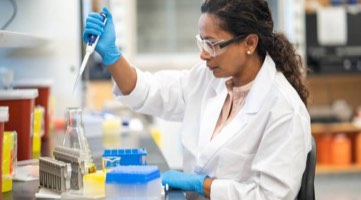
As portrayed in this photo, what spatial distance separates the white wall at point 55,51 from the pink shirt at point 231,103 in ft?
4.25

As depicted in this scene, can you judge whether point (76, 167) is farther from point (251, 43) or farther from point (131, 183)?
point (251, 43)

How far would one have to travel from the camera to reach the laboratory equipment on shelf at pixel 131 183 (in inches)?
45.3

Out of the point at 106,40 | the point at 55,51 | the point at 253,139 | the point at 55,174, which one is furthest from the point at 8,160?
the point at 55,51

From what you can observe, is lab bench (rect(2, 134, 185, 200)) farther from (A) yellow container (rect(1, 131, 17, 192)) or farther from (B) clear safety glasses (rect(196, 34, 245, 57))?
(B) clear safety glasses (rect(196, 34, 245, 57))

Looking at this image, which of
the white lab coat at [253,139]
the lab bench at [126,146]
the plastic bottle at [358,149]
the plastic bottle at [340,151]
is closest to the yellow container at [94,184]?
the lab bench at [126,146]

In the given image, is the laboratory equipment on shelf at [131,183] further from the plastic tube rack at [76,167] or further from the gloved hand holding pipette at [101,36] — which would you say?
the gloved hand holding pipette at [101,36]

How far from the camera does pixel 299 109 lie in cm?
152

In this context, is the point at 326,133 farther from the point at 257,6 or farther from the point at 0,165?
the point at 0,165

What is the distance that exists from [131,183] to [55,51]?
1873 millimetres

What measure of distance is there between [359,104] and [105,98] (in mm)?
2710

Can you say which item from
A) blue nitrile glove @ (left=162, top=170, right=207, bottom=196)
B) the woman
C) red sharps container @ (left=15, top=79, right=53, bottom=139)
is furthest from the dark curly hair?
red sharps container @ (left=15, top=79, right=53, bottom=139)

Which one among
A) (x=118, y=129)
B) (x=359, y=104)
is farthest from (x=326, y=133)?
(x=118, y=129)

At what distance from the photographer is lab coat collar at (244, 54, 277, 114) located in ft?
5.11

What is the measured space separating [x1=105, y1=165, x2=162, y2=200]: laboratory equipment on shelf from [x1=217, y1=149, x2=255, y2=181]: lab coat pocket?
0.42m
